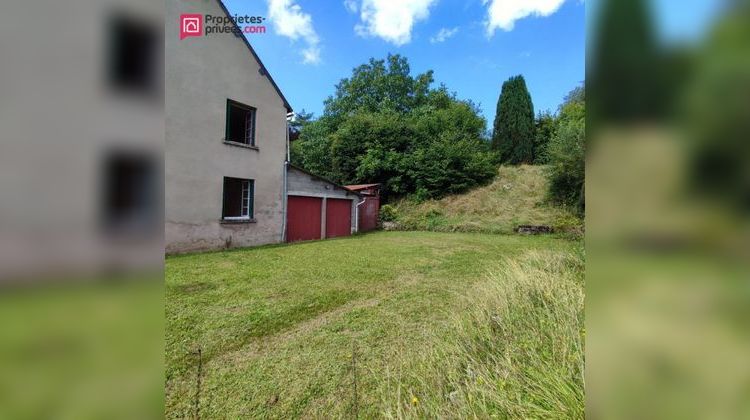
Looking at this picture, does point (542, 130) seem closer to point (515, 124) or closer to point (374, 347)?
point (515, 124)

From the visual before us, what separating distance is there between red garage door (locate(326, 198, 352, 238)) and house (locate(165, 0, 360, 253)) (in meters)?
0.89

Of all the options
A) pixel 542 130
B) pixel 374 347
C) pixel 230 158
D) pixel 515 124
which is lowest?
pixel 374 347

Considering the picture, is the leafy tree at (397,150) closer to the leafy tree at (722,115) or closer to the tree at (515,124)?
the tree at (515,124)

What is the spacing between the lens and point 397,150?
21.2m

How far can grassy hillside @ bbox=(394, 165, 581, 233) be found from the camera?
1591 centimetres

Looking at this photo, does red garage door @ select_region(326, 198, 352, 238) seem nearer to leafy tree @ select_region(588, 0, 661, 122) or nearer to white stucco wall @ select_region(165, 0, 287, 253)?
white stucco wall @ select_region(165, 0, 287, 253)

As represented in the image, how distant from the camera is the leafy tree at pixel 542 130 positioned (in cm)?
2276

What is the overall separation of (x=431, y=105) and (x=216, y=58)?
21119 mm

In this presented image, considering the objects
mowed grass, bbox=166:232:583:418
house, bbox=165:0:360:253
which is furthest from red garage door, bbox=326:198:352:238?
mowed grass, bbox=166:232:583:418

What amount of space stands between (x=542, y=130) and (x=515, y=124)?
8.64 ft

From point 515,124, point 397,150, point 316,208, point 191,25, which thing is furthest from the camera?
point 515,124

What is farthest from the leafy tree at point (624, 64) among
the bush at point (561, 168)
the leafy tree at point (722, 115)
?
the bush at point (561, 168)

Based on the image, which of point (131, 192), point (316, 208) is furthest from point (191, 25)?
point (316, 208)

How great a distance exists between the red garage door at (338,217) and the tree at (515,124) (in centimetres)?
1323
